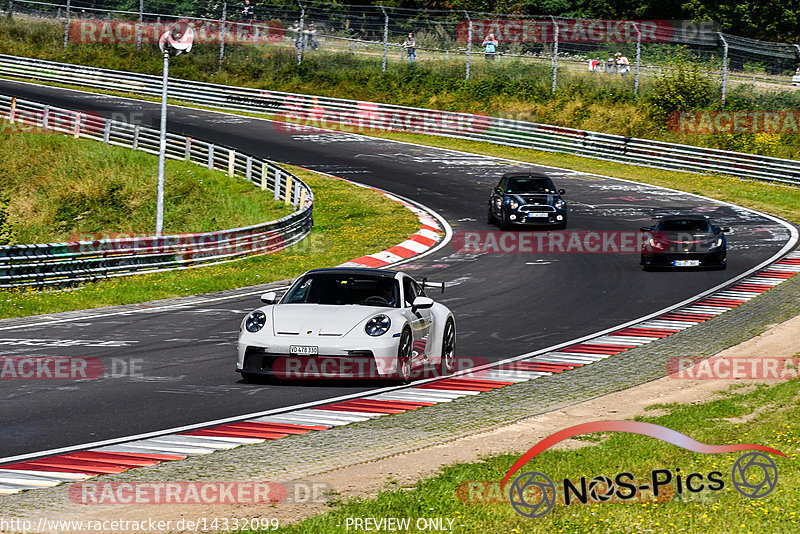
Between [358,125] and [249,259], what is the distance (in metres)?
26.1

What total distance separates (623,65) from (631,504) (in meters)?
43.3

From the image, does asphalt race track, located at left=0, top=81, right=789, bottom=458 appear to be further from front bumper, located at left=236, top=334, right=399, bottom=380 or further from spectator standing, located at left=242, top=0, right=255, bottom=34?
spectator standing, located at left=242, top=0, right=255, bottom=34

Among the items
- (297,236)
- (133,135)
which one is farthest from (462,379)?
(133,135)

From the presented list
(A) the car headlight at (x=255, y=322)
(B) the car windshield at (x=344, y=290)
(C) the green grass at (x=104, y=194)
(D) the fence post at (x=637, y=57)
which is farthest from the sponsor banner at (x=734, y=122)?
(A) the car headlight at (x=255, y=322)

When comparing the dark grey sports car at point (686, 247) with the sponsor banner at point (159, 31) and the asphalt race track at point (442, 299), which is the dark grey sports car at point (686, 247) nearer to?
the asphalt race track at point (442, 299)

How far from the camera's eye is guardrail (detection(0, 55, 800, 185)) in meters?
42.9

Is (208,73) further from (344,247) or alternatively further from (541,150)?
(344,247)

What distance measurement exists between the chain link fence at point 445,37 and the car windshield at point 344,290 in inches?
1302

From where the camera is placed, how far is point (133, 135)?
136 feet

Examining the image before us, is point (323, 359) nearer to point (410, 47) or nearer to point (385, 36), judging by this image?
point (385, 36)

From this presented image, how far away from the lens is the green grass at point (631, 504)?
7.38 metres

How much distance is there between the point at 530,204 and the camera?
29.9 meters

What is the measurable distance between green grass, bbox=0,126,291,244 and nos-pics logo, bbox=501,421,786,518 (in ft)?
83.6

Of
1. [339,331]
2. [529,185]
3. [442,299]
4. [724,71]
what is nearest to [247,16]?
[724,71]
